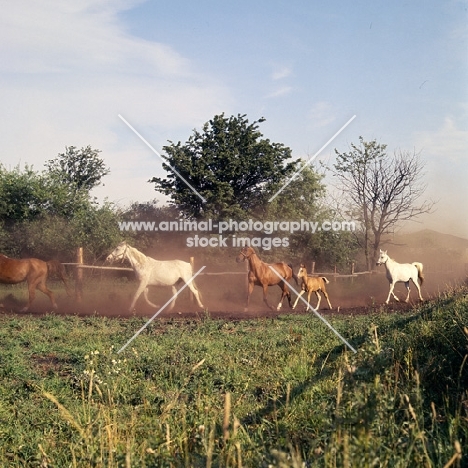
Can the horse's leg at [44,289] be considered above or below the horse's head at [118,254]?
below

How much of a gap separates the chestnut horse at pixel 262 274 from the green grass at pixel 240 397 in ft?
22.5

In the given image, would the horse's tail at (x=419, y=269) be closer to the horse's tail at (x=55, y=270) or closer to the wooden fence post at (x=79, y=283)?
the wooden fence post at (x=79, y=283)

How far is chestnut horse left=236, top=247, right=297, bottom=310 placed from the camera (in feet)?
62.8

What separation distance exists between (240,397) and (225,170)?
63.3 feet

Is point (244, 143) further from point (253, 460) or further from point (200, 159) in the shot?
point (253, 460)

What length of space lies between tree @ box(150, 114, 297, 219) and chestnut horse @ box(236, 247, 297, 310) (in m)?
5.51

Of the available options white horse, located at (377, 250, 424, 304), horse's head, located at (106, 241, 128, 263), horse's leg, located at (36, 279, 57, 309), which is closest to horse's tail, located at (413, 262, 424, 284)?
white horse, located at (377, 250, 424, 304)

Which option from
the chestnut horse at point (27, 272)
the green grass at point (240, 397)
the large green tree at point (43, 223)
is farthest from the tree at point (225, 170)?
the green grass at point (240, 397)

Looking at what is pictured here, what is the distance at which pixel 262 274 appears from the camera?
64.3 ft

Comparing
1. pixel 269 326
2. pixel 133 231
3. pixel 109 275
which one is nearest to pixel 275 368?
pixel 269 326

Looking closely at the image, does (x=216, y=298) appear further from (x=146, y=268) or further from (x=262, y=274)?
(x=146, y=268)

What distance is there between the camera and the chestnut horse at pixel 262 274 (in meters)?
19.2

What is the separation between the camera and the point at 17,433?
237 inches

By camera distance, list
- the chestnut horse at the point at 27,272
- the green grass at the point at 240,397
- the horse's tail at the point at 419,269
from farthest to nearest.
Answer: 1. the horse's tail at the point at 419,269
2. the chestnut horse at the point at 27,272
3. the green grass at the point at 240,397
